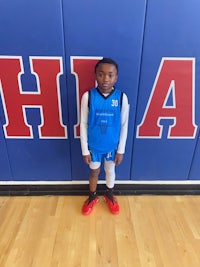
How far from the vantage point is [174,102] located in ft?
4.50

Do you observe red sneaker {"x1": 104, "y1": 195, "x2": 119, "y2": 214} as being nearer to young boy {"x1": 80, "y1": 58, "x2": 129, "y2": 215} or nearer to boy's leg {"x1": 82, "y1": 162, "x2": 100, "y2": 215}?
boy's leg {"x1": 82, "y1": 162, "x2": 100, "y2": 215}

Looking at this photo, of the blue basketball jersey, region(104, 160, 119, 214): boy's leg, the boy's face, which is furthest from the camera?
region(104, 160, 119, 214): boy's leg

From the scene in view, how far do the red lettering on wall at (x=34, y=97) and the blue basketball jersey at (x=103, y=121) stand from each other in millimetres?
Result: 267

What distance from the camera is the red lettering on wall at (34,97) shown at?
1255 mm

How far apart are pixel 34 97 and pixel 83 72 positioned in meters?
0.35

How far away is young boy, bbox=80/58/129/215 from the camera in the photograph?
3.64ft

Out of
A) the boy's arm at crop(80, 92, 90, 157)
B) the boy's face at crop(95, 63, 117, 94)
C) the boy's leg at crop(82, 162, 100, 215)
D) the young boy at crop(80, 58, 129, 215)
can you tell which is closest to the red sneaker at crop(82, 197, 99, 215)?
the boy's leg at crop(82, 162, 100, 215)

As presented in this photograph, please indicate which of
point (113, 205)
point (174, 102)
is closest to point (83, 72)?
point (174, 102)

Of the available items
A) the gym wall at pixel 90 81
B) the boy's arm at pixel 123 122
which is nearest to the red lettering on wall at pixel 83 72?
the gym wall at pixel 90 81

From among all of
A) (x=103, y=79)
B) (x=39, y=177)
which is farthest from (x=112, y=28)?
(x=39, y=177)

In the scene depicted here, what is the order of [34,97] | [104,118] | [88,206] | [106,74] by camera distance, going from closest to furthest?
[106,74] < [104,118] < [34,97] < [88,206]

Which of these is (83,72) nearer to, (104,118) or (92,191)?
(104,118)

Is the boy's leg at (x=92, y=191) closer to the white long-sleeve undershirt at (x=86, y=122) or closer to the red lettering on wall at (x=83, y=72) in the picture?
the white long-sleeve undershirt at (x=86, y=122)

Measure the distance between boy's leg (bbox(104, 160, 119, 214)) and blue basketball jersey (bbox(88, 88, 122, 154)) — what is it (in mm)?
156
